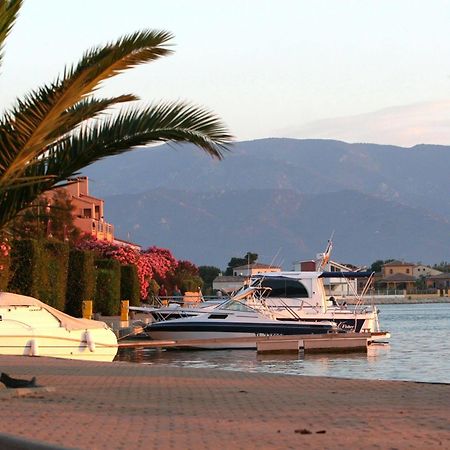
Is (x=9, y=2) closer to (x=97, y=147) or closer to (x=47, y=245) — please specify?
(x=97, y=147)

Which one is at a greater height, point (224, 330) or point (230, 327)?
point (230, 327)

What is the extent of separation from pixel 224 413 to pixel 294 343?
25498 millimetres

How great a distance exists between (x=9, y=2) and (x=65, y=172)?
2771 mm

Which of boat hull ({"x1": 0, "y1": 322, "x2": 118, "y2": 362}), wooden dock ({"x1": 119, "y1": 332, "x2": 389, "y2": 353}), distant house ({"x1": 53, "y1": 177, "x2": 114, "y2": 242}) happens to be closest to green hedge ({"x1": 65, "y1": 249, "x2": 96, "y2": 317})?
wooden dock ({"x1": 119, "y1": 332, "x2": 389, "y2": 353})

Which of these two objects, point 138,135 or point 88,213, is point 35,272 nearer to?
point 138,135

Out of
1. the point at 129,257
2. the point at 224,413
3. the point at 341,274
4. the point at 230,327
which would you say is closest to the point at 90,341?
the point at 230,327

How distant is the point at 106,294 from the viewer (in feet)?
186

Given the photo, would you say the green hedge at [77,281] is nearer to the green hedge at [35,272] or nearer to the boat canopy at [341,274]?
the green hedge at [35,272]

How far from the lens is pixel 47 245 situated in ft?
156

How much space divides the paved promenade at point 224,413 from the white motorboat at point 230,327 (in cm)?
2151

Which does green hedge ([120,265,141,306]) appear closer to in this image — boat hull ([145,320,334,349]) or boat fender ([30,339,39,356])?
boat hull ([145,320,334,349])

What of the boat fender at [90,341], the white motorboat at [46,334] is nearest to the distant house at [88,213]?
the white motorboat at [46,334]

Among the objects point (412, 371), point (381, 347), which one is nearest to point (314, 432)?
point (412, 371)

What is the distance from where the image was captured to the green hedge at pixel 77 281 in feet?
167
